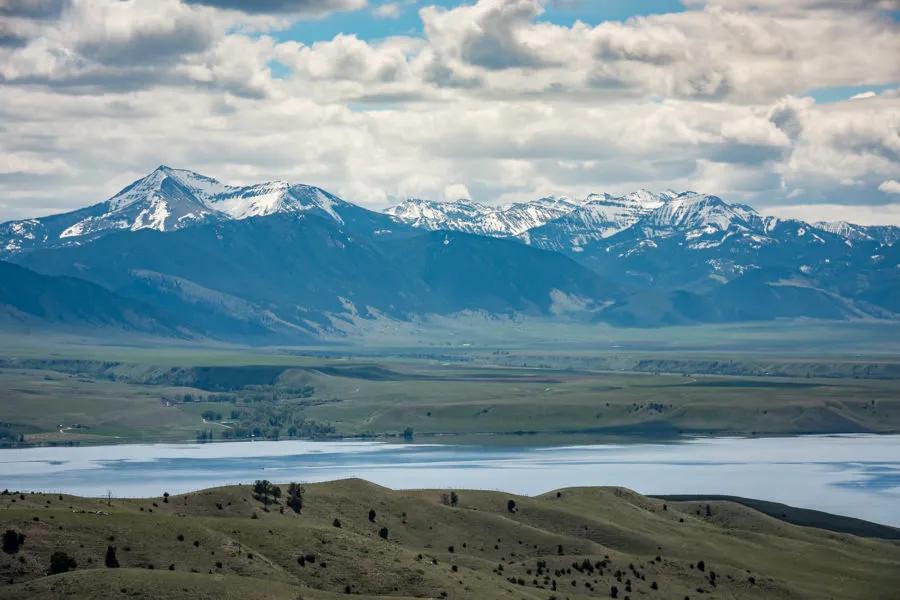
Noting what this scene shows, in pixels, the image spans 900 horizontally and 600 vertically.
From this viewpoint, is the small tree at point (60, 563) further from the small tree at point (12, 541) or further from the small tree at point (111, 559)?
the small tree at point (12, 541)

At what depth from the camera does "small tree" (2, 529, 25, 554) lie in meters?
99.6

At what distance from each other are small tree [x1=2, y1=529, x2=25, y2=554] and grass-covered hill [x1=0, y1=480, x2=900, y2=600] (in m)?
0.11

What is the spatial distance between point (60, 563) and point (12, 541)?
3.98m

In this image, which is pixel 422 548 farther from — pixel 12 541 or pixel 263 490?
pixel 12 541

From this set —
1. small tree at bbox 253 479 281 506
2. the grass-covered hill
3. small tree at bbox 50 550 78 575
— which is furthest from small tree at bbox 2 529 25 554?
small tree at bbox 253 479 281 506

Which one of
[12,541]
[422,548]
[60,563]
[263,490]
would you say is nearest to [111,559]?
[60,563]

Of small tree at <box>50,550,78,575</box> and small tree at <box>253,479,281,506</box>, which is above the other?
small tree at <box>253,479,281,506</box>

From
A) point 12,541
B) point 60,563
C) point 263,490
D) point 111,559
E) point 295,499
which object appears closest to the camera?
point 60,563

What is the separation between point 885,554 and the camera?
151m

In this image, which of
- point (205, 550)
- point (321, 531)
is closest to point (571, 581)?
point (321, 531)

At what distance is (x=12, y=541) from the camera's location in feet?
328

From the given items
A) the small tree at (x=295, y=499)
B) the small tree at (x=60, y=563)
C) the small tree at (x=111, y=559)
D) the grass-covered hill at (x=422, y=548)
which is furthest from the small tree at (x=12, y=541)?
the small tree at (x=295, y=499)

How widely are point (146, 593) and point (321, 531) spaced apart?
86.5 ft

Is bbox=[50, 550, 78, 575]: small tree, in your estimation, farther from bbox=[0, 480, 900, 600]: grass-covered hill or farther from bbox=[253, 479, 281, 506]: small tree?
bbox=[253, 479, 281, 506]: small tree
